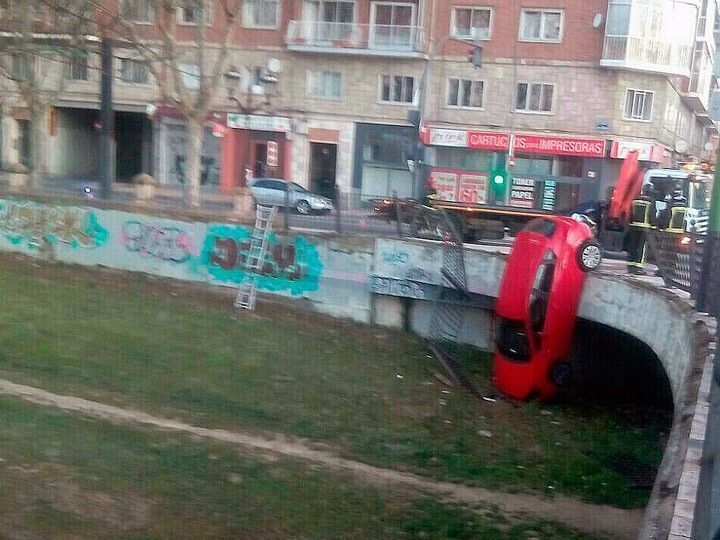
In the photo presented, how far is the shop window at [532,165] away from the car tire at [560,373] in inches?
894

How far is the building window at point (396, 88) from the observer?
3838 centimetres

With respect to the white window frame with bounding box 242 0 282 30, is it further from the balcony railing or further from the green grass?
the green grass

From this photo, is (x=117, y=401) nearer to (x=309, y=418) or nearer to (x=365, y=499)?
(x=309, y=418)

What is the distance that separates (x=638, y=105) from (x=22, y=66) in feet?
78.6

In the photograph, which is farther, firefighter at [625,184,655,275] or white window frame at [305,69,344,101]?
white window frame at [305,69,344,101]

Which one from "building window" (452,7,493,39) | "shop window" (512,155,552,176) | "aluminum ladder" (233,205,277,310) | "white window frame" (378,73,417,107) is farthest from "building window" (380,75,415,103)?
"aluminum ladder" (233,205,277,310)

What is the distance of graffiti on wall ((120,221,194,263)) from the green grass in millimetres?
10995

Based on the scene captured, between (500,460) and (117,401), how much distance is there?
16.6 feet

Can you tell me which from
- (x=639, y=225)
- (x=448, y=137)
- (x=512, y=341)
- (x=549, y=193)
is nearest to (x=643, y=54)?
(x=549, y=193)

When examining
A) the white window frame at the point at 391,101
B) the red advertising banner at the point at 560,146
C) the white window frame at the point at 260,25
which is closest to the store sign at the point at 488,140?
the red advertising banner at the point at 560,146

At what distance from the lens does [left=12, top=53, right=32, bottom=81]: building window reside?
87.4 ft

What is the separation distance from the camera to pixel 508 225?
2328 centimetres

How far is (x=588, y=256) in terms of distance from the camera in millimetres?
15797

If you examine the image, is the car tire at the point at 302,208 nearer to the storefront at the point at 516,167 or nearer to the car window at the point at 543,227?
the car window at the point at 543,227
